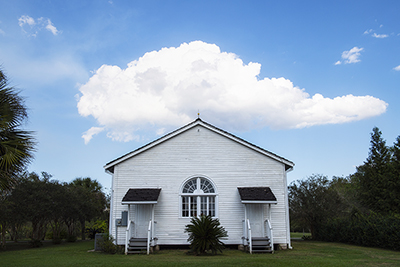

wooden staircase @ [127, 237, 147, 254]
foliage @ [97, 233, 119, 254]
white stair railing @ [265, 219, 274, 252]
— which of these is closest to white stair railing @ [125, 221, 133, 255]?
wooden staircase @ [127, 237, 147, 254]

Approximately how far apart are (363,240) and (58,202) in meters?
22.0

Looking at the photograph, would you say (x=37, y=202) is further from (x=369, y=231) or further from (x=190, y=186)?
(x=369, y=231)

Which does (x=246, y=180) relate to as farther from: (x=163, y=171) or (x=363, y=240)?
(x=363, y=240)

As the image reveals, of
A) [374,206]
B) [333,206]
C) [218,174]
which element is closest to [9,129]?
[218,174]

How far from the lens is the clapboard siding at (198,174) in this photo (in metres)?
17.4

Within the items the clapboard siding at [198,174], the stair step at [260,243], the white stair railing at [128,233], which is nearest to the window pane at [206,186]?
the clapboard siding at [198,174]

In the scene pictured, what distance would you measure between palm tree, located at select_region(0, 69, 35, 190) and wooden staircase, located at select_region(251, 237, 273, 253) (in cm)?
1088

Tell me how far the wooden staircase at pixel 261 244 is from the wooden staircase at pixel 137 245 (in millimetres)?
5370

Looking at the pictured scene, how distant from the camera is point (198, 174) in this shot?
703 inches

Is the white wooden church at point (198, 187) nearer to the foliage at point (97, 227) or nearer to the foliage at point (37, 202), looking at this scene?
the foliage at point (37, 202)

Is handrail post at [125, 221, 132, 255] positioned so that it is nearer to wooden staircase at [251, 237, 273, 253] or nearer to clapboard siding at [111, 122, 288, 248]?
clapboard siding at [111, 122, 288, 248]

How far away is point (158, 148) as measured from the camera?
1830cm

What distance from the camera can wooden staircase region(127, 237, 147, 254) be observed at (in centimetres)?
1600

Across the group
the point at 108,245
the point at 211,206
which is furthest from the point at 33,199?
the point at 211,206
